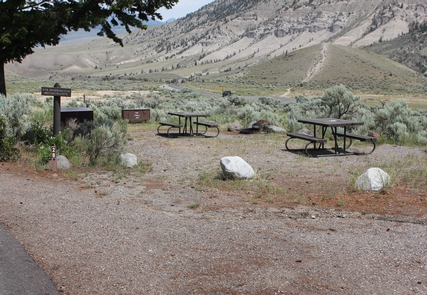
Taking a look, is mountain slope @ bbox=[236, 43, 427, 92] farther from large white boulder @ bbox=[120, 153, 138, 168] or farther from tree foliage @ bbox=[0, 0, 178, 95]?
large white boulder @ bbox=[120, 153, 138, 168]

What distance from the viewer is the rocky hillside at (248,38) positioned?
124312 millimetres

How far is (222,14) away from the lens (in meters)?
178

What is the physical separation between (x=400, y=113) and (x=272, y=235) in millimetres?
13712

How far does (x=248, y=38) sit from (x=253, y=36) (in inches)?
62.2

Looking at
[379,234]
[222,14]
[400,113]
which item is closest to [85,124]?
[379,234]

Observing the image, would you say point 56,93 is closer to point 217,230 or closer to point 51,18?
point 51,18

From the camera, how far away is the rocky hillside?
408 ft

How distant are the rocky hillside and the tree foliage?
9146 centimetres

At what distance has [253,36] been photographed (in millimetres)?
A: 144000

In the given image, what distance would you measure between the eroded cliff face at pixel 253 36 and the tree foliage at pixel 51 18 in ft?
327

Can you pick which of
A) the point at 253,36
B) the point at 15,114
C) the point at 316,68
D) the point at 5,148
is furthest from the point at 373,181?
the point at 253,36

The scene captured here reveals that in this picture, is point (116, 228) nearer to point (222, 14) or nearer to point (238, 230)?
point (238, 230)

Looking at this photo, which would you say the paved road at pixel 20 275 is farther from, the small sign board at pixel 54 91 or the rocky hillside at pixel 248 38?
the rocky hillside at pixel 248 38

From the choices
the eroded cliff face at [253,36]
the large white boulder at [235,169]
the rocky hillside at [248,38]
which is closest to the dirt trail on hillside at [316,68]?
the rocky hillside at [248,38]
